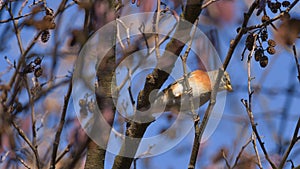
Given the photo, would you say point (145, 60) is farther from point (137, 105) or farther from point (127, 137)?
point (127, 137)

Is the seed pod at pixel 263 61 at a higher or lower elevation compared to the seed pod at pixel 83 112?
higher

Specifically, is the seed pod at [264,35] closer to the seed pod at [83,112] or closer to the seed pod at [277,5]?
the seed pod at [277,5]

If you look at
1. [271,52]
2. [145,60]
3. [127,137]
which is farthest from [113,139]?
[271,52]

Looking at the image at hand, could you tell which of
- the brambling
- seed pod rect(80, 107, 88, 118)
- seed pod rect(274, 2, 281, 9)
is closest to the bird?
the brambling

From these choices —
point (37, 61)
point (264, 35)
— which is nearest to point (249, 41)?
point (264, 35)

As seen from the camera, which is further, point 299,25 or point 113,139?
point 113,139

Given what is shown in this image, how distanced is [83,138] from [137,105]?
71 cm

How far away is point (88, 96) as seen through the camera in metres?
1.72

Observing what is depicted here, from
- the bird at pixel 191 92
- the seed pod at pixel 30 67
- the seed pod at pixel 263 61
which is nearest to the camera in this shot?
the seed pod at pixel 30 67

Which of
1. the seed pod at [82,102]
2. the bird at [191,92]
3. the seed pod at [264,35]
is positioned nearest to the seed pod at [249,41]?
the seed pod at [264,35]

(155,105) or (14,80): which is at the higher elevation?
(14,80)

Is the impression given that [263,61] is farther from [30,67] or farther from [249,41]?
[30,67]

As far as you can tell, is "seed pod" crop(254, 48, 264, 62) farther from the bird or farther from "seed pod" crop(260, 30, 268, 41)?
the bird

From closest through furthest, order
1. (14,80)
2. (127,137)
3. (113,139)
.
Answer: (14,80), (127,137), (113,139)
